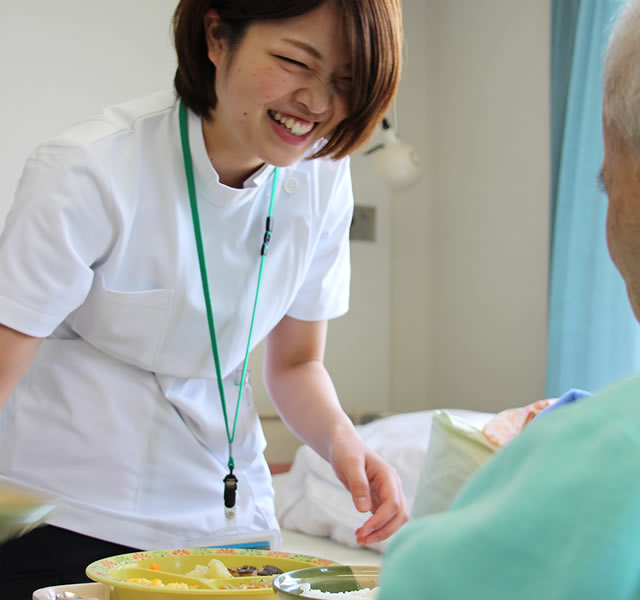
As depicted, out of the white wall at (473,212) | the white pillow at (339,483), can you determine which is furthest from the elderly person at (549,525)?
the white wall at (473,212)

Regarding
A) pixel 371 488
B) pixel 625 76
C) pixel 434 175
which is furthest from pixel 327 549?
pixel 434 175

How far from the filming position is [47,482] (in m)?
1.14

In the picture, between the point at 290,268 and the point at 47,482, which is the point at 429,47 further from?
the point at 47,482

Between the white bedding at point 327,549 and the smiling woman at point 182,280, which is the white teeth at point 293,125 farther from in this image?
the white bedding at point 327,549

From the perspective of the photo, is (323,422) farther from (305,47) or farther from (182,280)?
(305,47)

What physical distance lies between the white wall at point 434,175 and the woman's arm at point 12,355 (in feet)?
7.74

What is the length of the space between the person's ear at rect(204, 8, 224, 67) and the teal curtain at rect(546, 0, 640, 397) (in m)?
2.11

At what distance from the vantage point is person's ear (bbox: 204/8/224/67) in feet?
3.83

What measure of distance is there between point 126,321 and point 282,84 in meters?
0.40

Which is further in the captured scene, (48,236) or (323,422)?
(323,422)

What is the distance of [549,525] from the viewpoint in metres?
0.37

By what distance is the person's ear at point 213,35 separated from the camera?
3.83 feet

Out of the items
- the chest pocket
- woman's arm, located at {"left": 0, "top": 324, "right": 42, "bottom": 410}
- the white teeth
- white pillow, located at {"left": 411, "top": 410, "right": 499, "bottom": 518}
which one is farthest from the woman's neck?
white pillow, located at {"left": 411, "top": 410, "right": 499, "bottom": 518}

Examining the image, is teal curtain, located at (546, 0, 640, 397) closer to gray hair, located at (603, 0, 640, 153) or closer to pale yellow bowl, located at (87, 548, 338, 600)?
pale yellow bowl, located at (87, 548, 338, 600)
